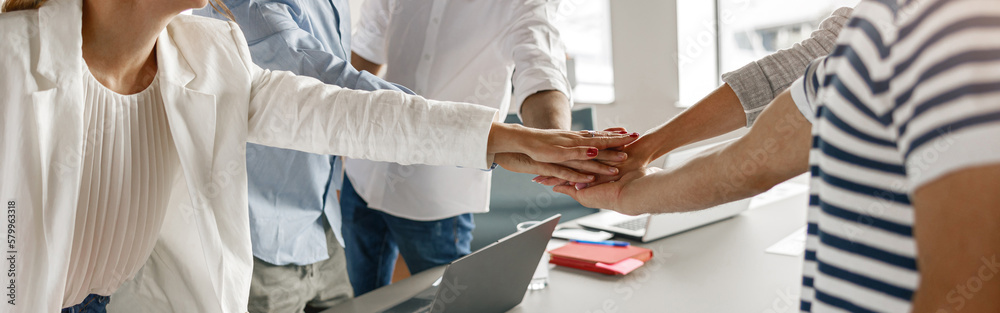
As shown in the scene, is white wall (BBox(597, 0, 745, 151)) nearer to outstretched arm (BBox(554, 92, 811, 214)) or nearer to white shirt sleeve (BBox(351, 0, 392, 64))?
white shirt sleeve (BBox(351, 0, 392, 64))

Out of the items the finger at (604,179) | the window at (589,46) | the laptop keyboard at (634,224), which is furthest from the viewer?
the window at (589,46)

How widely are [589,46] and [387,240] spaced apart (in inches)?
136

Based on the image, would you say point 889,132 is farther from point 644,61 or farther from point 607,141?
point 644,61

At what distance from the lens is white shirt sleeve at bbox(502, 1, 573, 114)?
1.67 meters

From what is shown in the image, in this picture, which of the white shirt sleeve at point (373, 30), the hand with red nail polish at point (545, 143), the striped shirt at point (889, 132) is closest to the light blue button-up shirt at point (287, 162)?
the hand with red nail polish at point (545, 143)

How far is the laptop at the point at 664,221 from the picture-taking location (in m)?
1.59

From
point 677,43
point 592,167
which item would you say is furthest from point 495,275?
point 677,43

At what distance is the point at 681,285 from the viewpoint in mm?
1325

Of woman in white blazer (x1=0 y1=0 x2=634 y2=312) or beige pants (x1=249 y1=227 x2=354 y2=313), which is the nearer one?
woman in white blazer (x1=0 y1=0 x2=634 y2=312)

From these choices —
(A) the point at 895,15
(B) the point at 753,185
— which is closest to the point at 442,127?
(B) the point at 753,185

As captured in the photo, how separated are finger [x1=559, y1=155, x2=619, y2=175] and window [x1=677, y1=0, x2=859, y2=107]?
277 centimetres

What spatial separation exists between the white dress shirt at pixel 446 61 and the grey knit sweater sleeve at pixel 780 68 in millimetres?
549

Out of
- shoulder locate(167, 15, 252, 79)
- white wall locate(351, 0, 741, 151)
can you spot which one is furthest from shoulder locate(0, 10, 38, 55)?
white wall locate(351, 0, 741, 151)

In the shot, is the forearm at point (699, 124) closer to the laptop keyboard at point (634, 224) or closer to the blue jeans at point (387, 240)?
the laptop keyboard at point (634, 224)
